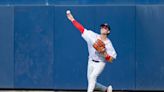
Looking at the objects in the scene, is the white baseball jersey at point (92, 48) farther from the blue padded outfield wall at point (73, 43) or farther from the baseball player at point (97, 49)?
the blue padded outfield wall at point (73, 43)

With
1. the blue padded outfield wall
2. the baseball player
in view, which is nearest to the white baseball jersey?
the baseball player

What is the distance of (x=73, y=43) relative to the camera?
12.6 m

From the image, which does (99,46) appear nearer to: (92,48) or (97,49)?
(97,49)

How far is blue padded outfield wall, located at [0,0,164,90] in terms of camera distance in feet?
40.7

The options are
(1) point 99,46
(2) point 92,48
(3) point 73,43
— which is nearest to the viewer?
(1) point 99,46

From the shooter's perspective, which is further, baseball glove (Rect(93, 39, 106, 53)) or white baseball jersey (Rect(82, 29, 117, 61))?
white baseball jersey (Rect(82, 29, 117, 61))

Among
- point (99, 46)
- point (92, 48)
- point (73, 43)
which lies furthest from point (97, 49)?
point (73, 43)

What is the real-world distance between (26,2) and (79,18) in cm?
125

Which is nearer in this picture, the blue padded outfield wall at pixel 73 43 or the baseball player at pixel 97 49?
the baseball player at pixel 97 49

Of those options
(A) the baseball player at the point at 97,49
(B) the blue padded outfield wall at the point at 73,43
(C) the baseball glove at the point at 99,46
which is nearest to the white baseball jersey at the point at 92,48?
(A) the baseball player at the point at 97,49

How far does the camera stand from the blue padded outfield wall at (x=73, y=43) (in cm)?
1241

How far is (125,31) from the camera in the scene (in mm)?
12445

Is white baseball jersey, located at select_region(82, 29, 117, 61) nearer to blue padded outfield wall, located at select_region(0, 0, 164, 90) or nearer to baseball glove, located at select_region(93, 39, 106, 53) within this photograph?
baseball glove, located at select_region(93, 39, 106, 53)

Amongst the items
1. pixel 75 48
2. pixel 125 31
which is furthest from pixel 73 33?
pixel 125 31
